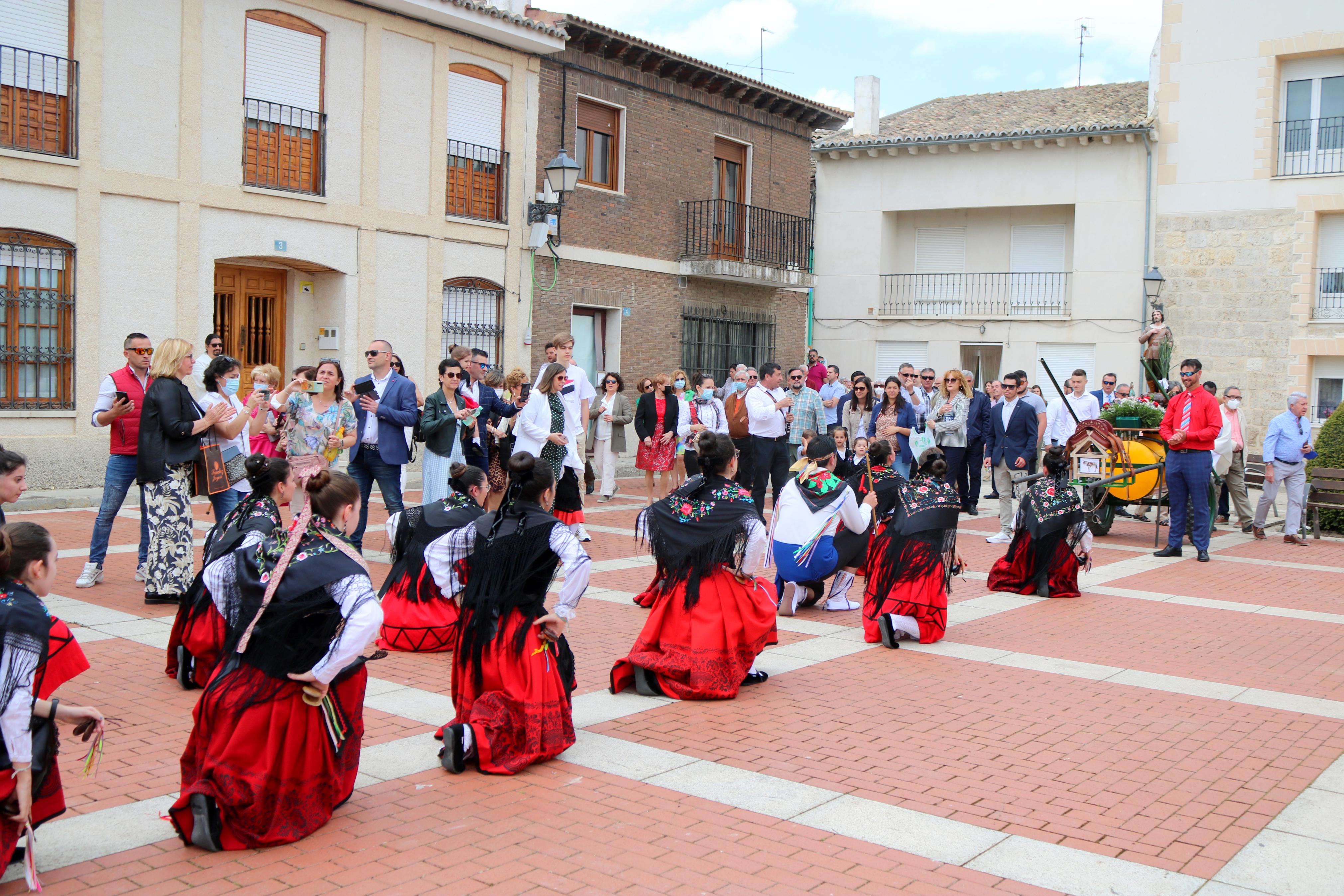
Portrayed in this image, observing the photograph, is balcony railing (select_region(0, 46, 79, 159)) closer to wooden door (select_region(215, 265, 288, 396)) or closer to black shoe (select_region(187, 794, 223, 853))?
wooden door (select_region(215, 265, 288, 396))

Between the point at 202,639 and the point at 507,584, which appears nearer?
the point at 507,584

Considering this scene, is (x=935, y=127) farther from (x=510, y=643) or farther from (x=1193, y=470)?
(x=510, y=643)

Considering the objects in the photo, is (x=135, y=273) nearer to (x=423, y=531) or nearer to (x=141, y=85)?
(x=141, y=85)

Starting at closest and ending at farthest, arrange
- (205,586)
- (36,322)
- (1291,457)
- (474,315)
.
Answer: (205,586), (36,322), (1291,457), (474,315)

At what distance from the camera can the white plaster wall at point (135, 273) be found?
14.0 metres

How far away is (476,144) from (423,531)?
12.8m

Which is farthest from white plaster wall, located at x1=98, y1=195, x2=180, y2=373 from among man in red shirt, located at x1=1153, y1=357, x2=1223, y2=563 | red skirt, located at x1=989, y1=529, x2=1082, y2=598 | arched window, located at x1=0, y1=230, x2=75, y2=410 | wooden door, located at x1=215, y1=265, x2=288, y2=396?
man in red shirt, located at x1=1153, y1=357, x2=1223, y2=563

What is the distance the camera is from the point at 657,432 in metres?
14.9

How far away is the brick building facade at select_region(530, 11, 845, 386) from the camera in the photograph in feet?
64.8

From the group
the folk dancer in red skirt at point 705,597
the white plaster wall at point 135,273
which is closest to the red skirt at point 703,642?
the folk dancer in red skirt at point 705,597

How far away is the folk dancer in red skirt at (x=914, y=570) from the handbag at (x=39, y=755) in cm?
507

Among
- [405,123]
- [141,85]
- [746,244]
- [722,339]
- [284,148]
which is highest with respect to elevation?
[405,123]

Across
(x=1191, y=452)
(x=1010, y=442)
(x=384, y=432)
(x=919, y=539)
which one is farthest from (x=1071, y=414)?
(x=384, y=432)

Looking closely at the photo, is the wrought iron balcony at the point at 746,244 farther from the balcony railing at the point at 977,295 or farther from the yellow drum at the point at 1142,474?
the yellow drum at the point at 1142,474
